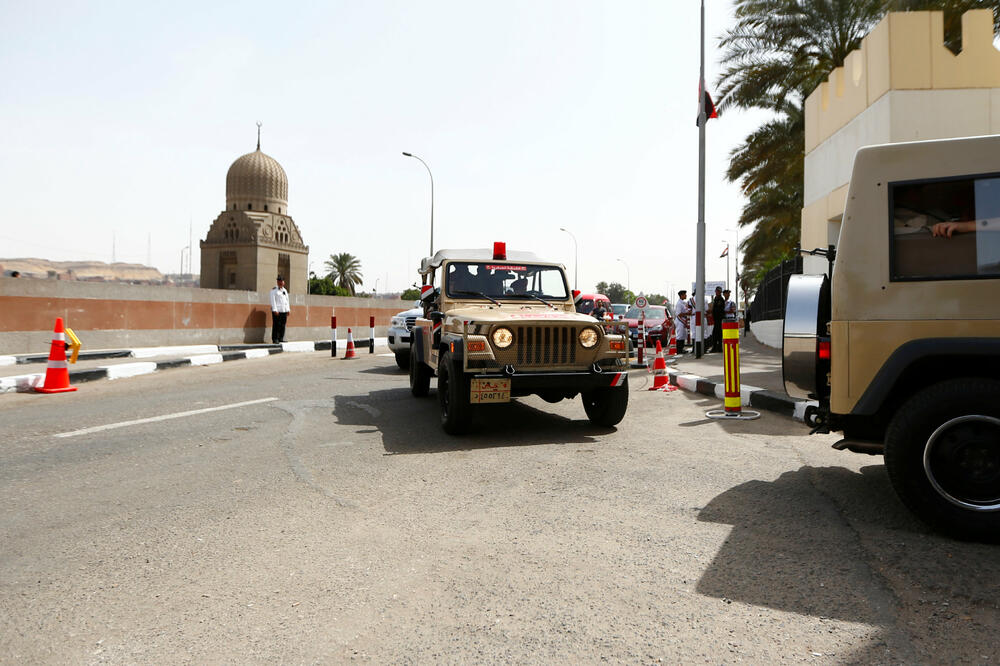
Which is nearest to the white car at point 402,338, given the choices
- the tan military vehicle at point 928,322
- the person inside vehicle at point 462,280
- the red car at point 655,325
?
the person inside vehicle at point 462,280

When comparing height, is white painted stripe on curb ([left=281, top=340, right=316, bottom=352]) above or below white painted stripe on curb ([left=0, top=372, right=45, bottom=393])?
above

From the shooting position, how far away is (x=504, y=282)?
328 inches

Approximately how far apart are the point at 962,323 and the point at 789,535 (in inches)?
56.7

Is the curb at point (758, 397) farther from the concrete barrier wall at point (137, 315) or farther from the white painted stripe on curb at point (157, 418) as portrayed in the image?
the concrete barrier wall at point (137, 315)

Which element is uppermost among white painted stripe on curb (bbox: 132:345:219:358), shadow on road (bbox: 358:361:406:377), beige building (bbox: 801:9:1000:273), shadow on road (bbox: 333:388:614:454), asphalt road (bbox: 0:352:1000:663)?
beige building (bbox: 801:9:1000:273)

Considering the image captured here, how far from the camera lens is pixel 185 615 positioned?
9.18 feet

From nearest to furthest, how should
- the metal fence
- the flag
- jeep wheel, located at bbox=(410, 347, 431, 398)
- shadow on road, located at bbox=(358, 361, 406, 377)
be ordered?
1. jeep wheel, located at bbox=(410, 347, 431, 398)
2. shadow on road, located at bbox=(358, 361, 406, 377)
3. the flag
4. the metal fence

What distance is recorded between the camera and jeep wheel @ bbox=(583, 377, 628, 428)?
6.97 meters

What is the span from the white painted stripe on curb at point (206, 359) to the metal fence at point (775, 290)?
42.1 ft

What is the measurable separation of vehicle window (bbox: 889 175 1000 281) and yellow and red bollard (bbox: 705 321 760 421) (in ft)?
13.7

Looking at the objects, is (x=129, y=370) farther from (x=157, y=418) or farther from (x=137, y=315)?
(x=137, y=315)

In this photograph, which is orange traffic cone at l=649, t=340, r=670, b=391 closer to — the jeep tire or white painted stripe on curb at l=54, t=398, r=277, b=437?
the jeep tire

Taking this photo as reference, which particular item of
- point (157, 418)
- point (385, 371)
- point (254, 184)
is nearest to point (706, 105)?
point (385, 371)

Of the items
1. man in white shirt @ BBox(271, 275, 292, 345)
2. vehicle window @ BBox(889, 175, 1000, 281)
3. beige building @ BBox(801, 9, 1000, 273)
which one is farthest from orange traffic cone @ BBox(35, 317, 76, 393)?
beige building @ BBox(801, 9, 1000, 273)
